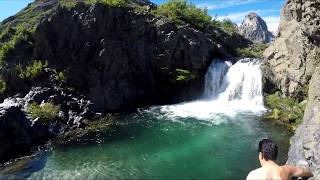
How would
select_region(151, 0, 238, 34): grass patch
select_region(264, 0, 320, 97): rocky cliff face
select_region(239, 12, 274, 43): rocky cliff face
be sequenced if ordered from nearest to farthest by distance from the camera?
1. select_region(264, 0, 320, 97): rocky cliff face
2. select_region(151, 0, 238, 34): grass patch
3. select_region(239, 12, 274, 43): rocky cliff face

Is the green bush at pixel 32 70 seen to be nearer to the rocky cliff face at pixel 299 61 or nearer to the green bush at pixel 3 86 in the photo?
the green bush at pixel 3 86

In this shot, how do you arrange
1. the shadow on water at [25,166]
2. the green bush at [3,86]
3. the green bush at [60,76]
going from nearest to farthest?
the shadow on water at [25,166] < the green bush at [3,86] < the green bush at [60,76]

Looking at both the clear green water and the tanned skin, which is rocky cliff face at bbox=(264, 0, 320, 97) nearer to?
the clear green water

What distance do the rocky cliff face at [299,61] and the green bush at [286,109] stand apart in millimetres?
946

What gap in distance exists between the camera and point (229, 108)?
40969 millimetres

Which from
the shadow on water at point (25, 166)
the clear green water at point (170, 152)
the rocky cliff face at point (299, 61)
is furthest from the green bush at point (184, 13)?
the shadow on water at point (25, 166)

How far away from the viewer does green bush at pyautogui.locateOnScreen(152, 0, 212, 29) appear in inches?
2058

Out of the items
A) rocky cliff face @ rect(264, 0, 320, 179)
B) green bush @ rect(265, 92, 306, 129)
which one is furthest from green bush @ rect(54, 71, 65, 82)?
green bush @ rect(265, 92, 306, 129)

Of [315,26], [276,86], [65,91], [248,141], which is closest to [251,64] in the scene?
[276,86]

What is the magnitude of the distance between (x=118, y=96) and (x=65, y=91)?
586cm

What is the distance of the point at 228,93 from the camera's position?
4466 centimetres

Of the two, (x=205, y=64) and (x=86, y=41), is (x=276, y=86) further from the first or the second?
(x=86, y=41)

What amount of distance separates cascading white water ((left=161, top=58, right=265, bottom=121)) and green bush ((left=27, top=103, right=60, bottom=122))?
11192 millimetres

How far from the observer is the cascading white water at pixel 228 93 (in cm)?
4031
